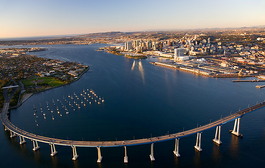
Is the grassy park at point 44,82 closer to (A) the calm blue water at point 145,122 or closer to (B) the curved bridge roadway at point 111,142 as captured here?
(A) the calm blue water at point 145,122

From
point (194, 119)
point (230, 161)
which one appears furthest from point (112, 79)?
point (230, 161)

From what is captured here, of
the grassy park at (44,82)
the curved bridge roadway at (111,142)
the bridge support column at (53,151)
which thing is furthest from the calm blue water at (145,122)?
the grassy park at (44,82)

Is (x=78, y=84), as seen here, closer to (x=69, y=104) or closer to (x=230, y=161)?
(x=69, y=104)

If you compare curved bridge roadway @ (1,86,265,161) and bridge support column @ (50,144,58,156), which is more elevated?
curved bridge roadway @ (1,86,265,161)

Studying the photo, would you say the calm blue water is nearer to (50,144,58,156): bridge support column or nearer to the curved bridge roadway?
(50,144,58,156): bridge support column

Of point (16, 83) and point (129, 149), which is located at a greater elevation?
point (16, 83)

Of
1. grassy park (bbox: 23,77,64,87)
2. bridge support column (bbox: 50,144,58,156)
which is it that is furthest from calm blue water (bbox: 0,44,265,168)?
grassy park (bbox: 23,77,64,87)

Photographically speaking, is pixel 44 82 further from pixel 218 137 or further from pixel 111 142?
pixel 218 137

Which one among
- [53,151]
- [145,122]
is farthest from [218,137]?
[53,151]
